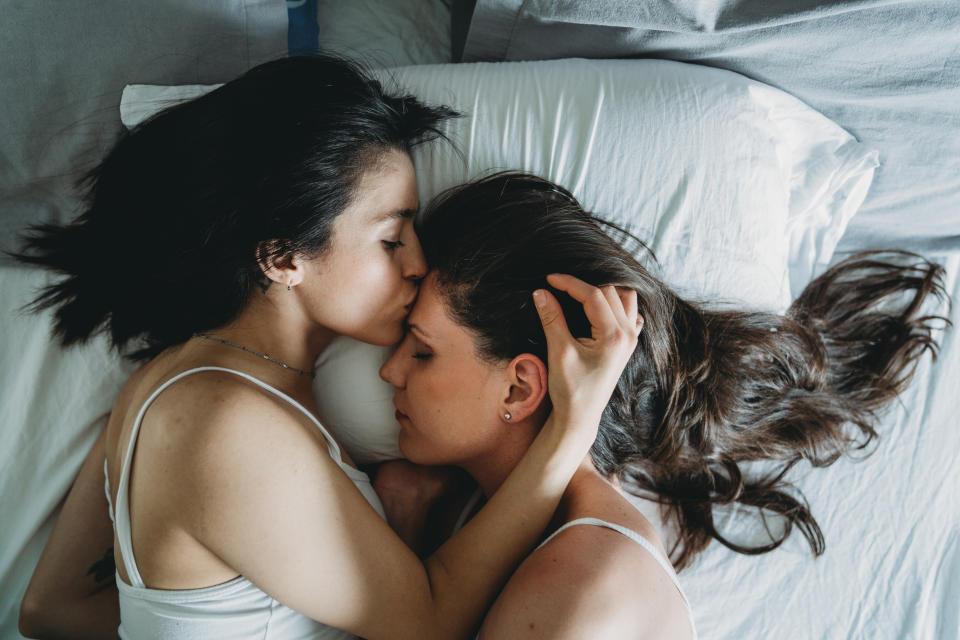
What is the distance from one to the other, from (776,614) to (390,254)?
0.94 meters

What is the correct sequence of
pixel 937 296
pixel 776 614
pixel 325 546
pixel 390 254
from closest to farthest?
pixel 325 546, pixel 390 254, pixel 776 614, pixel 937 296

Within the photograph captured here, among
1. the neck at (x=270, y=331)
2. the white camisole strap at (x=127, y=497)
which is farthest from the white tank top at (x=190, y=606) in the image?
the neck at (x=270, y=331)

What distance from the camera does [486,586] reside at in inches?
37.4

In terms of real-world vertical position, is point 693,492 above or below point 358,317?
below

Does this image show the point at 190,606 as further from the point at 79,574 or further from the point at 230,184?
the point at 230,184

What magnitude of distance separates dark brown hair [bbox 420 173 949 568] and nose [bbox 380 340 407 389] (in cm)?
14

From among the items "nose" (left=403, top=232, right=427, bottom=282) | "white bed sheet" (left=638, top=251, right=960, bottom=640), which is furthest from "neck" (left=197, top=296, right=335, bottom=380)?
"white bed sheet" (left=638, top=251, right=960, bottom=640)

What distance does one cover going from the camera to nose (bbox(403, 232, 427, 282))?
3.30ft

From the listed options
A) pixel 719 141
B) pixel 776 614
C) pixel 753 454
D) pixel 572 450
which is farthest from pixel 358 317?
pixel 776 614

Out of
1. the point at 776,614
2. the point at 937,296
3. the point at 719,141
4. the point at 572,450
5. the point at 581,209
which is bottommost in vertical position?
the point at 776,614

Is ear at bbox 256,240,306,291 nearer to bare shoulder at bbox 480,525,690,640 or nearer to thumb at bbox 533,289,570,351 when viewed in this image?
thumb at bbox 533,289,570,351

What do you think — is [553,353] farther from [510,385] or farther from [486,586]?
[486,586]

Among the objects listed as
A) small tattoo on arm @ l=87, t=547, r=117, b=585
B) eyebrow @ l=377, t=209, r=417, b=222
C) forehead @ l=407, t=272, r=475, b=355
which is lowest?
small tattoo on arm @ l=87, t=547, r=117, b=585

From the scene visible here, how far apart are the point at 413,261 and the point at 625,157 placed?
406mm
